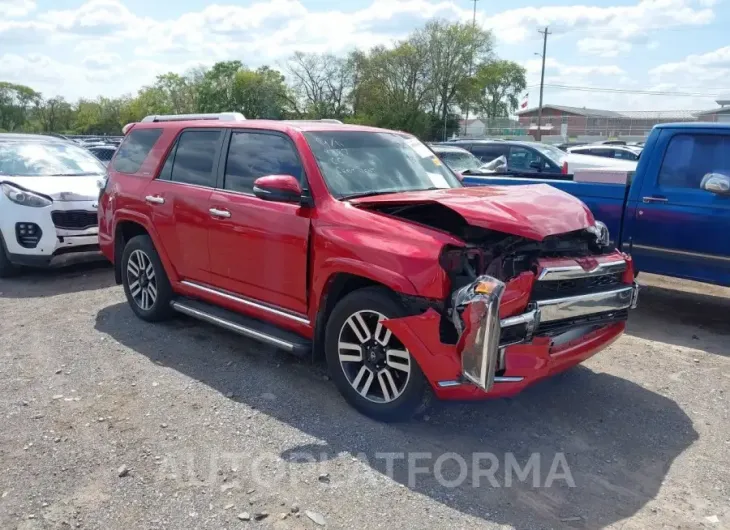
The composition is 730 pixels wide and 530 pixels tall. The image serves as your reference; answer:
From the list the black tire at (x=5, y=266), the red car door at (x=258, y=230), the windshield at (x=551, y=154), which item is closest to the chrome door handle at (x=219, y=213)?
the red car door at (x=258, y=230)

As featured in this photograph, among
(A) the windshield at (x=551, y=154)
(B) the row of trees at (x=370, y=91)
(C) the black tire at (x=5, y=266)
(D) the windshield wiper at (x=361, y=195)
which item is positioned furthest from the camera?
(B) the row of trees at (x=370, y=91)

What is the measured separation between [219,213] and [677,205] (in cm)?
425

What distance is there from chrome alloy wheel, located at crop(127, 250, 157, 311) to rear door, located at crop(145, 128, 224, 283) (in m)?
0.45

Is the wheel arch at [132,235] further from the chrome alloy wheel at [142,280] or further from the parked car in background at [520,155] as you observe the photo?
the parked car in background at [520,155]

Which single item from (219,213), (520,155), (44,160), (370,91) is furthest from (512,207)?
(370,91)

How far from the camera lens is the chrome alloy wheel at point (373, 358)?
3.92m

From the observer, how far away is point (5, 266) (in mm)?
8242

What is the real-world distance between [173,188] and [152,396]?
1875mm

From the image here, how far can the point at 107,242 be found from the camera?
650 centimetres

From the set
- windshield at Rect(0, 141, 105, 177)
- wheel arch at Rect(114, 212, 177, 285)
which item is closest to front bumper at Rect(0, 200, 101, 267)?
windshield at Rect(0, 141, 105, 177)

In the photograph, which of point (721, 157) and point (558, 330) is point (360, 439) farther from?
point (721, 157)

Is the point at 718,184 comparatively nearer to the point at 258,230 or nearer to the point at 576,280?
the point at 576,280

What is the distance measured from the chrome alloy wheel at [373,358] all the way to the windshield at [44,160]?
6385 millimetres

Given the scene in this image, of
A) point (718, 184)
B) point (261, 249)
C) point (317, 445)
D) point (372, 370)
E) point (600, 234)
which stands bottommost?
point (317, 445)
